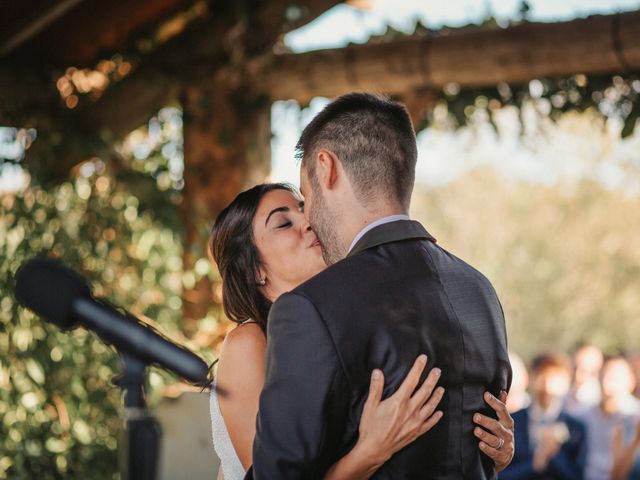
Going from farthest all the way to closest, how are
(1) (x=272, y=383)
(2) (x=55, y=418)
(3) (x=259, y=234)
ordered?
(2) (x=55, y=418), (3) (x=259, y=234), (1) (x=272, y=383)

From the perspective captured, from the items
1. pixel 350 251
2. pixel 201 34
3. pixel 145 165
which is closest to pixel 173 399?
pixel 145 165

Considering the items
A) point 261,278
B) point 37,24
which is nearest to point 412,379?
point 261,278

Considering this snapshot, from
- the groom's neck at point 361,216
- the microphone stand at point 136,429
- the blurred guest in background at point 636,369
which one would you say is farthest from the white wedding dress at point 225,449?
the blurred guest in background at point 636,369

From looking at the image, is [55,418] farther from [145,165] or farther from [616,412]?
[616,412]

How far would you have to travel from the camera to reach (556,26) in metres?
4.16

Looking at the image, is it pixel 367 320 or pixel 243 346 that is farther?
pixel 243 346

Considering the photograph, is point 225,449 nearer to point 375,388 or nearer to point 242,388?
point 242,388

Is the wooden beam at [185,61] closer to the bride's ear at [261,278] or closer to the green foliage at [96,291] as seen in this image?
the green foliage at [96,291]

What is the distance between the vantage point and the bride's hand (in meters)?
1.73

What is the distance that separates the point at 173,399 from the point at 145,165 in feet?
5.27

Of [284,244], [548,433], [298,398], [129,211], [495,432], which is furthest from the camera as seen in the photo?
[129,211]

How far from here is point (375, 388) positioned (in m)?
1.74

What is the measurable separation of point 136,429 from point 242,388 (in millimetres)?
946

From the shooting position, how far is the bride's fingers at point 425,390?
176 cm
